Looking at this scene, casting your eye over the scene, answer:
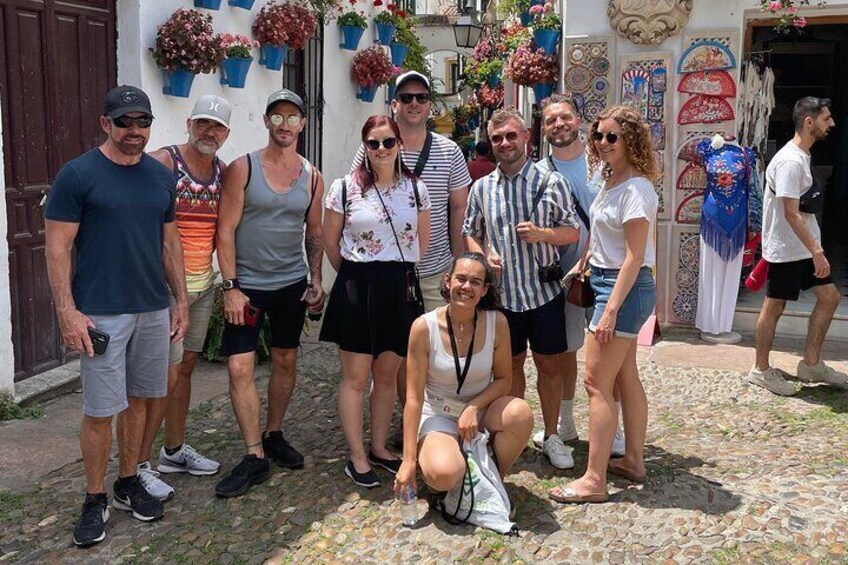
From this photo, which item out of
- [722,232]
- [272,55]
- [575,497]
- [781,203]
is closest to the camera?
[575,497]

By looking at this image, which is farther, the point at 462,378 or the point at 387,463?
the point at 387,463

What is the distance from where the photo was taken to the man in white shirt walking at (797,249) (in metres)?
5.51

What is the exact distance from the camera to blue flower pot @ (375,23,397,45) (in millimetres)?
9930

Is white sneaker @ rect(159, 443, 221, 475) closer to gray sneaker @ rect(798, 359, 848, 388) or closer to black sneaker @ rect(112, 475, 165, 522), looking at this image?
black sneaker @ rect(112, 475, 165, 522)

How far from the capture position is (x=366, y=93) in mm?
9883

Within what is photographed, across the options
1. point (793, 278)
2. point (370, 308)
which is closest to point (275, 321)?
point (370, 308)

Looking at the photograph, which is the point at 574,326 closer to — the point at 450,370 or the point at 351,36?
the point at 450,370

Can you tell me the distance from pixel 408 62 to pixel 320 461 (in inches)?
312

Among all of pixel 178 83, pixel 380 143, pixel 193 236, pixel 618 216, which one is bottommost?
pixel 193 236

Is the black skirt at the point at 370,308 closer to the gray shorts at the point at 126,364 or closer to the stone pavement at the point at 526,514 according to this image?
the stone pavement at the point at 526,514

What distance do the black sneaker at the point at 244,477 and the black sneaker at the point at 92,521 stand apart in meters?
0.53

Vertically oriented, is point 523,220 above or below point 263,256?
above

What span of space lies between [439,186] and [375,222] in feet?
1.72

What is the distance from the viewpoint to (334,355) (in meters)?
6.72
